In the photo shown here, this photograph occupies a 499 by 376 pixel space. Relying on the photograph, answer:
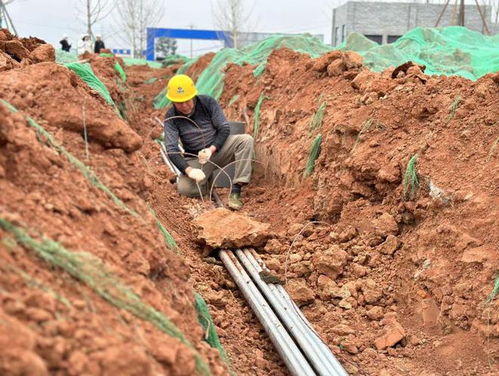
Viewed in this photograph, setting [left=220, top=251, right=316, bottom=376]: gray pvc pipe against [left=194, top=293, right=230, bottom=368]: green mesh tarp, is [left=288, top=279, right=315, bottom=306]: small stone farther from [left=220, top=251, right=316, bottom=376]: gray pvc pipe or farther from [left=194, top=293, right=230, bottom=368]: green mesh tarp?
[left=194, top=293, right=230, bottom=368]: green mesh tarp

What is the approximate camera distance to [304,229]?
4.88 meters

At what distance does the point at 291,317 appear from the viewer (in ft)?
11.7

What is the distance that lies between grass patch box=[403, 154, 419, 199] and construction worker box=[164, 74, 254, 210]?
7.17ft

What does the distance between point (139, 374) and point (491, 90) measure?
3967mm

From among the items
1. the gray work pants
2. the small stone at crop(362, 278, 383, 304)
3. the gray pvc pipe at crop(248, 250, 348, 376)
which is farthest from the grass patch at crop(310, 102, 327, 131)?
the small stone at crop(362, 278, 383, 304)

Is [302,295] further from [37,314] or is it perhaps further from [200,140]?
[200,140]

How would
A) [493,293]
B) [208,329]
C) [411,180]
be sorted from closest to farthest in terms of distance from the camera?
[208,329], [493,293], [411,180]

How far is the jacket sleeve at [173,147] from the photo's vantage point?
598cm

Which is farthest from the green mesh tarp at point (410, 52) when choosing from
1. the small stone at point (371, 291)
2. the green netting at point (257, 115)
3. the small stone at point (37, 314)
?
the small stone at point (37, 314)

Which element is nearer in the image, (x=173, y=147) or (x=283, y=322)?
(x=283, y=322)

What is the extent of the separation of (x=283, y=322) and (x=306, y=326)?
0.49 ft

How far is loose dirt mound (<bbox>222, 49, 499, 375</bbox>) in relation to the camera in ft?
11.2

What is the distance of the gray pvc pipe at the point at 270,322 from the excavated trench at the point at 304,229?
109 millimetres

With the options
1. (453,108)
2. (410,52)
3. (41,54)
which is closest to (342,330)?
(453,108)
